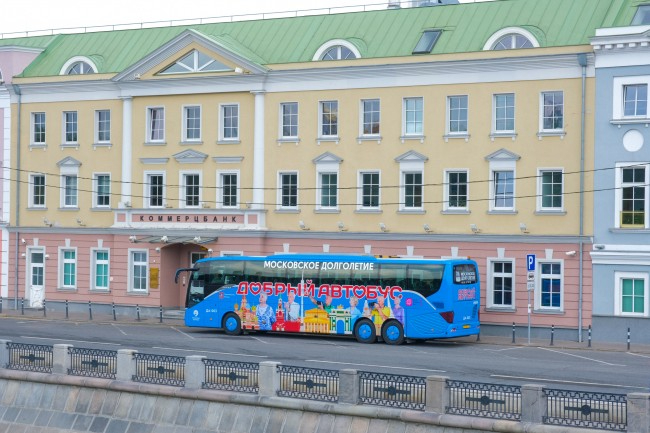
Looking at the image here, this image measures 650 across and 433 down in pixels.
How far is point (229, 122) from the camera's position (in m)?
55.2

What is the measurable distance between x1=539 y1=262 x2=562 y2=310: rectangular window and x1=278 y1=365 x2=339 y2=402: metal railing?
20.8m

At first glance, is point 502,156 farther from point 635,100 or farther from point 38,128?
point 38,128

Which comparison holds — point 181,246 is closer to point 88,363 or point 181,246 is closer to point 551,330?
point 551,330

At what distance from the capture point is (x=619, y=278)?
45.6 metres

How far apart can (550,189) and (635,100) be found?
15.9 feet

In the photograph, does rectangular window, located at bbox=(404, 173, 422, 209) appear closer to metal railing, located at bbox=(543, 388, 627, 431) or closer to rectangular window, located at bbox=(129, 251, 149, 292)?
rectangular window, located at bbox=(129, 251, 149, 292)

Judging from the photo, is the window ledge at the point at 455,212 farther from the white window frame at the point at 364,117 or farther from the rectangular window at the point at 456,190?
the white window frame at the point at 364,117

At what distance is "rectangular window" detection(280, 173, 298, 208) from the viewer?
53719mm

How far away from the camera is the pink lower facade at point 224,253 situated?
155ft

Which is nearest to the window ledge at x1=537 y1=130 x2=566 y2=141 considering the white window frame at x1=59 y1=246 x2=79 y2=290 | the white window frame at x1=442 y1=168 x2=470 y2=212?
the white window frame at x1=442 y1=168 x2=470 y2=212

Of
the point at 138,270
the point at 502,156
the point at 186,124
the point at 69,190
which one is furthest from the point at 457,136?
the point at 69,190

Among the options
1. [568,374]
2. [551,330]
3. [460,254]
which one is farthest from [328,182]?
[568,374]

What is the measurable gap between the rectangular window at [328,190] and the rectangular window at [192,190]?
20.1 ft

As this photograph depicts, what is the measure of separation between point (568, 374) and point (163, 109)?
2756 centimetres
